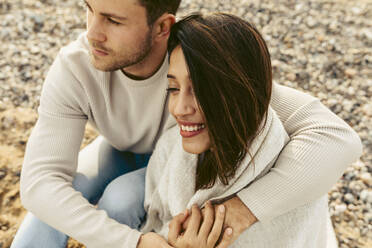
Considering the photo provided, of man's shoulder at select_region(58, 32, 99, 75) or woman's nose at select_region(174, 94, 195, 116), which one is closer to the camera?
woman's nose at select_region(174, 94, 195, 116)

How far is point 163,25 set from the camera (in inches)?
70.3

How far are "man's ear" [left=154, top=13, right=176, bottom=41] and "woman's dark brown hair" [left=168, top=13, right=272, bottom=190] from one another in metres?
0.32

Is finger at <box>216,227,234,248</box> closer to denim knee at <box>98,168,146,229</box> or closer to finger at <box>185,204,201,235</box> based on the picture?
finger at <box>185,204,201,235</box>

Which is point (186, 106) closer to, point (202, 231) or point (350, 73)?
point (202, 231)

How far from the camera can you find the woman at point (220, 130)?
133 centimetres

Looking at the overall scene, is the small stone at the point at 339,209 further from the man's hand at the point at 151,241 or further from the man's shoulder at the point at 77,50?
the man's shoulder at the point at 77,50

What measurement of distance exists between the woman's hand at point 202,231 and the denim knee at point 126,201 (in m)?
0.41

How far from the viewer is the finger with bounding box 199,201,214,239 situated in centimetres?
151

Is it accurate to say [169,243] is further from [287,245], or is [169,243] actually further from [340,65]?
[340,65]

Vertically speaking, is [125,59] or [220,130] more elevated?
[125,59]

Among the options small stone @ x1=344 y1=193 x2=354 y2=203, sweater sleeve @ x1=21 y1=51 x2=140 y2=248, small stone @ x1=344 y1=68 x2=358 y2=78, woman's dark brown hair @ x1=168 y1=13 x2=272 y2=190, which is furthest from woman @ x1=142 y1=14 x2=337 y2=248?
small stone @ x1=344 y1=68 x2=358 y2=78

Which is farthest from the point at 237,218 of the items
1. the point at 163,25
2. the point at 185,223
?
the point at 163,25

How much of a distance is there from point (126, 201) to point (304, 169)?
934 millimetres

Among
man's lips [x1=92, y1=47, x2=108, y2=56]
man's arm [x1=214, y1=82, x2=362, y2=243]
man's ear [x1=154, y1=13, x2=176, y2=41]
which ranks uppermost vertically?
man's ear [x1=154, y1=13, x2=176, y2=41]
